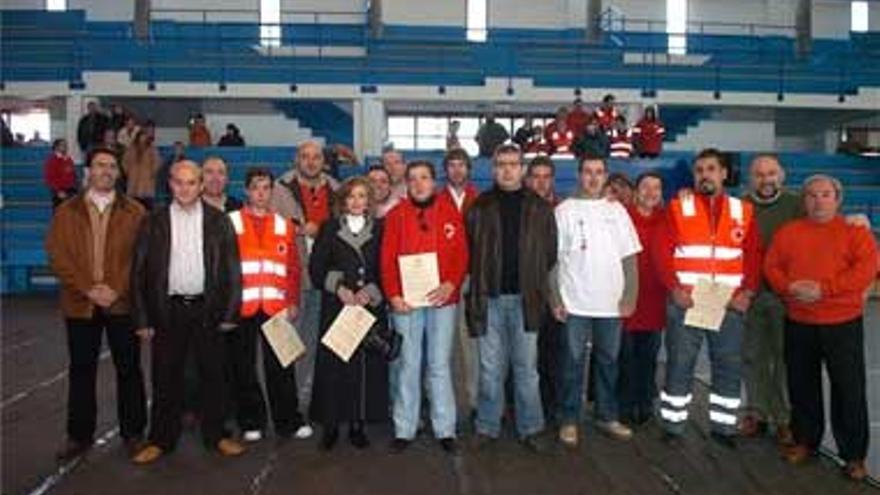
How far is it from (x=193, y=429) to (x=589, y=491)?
2656mm

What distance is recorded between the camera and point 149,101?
2153 centimetres

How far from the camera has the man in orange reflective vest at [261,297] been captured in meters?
5.59

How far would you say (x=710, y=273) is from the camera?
5.52 meters

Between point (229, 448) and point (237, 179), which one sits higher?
point (237, 179)

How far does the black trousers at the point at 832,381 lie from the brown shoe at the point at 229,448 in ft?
10.8

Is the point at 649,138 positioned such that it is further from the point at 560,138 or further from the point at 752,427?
the point at 752,427

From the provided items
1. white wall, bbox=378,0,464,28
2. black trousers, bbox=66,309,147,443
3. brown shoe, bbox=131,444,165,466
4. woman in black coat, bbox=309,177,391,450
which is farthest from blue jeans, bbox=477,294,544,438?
white wall, bbox=378,0,464,28

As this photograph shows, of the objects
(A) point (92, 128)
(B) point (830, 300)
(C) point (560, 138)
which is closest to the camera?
(B) point (830, 300)

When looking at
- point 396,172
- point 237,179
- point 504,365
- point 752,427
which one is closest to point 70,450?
point 504,365

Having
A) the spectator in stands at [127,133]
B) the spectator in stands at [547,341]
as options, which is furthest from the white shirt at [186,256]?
the spectator in stands at [127,133]

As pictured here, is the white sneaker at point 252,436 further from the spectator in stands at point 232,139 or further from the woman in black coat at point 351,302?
the spectator in stands at point 232,139

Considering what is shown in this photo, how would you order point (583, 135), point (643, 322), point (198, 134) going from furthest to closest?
point (198, 134) < point (583, 135) < point (643, 322)

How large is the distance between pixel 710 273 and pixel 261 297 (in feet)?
8.93

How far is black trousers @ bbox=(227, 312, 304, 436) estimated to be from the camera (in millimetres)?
5645
